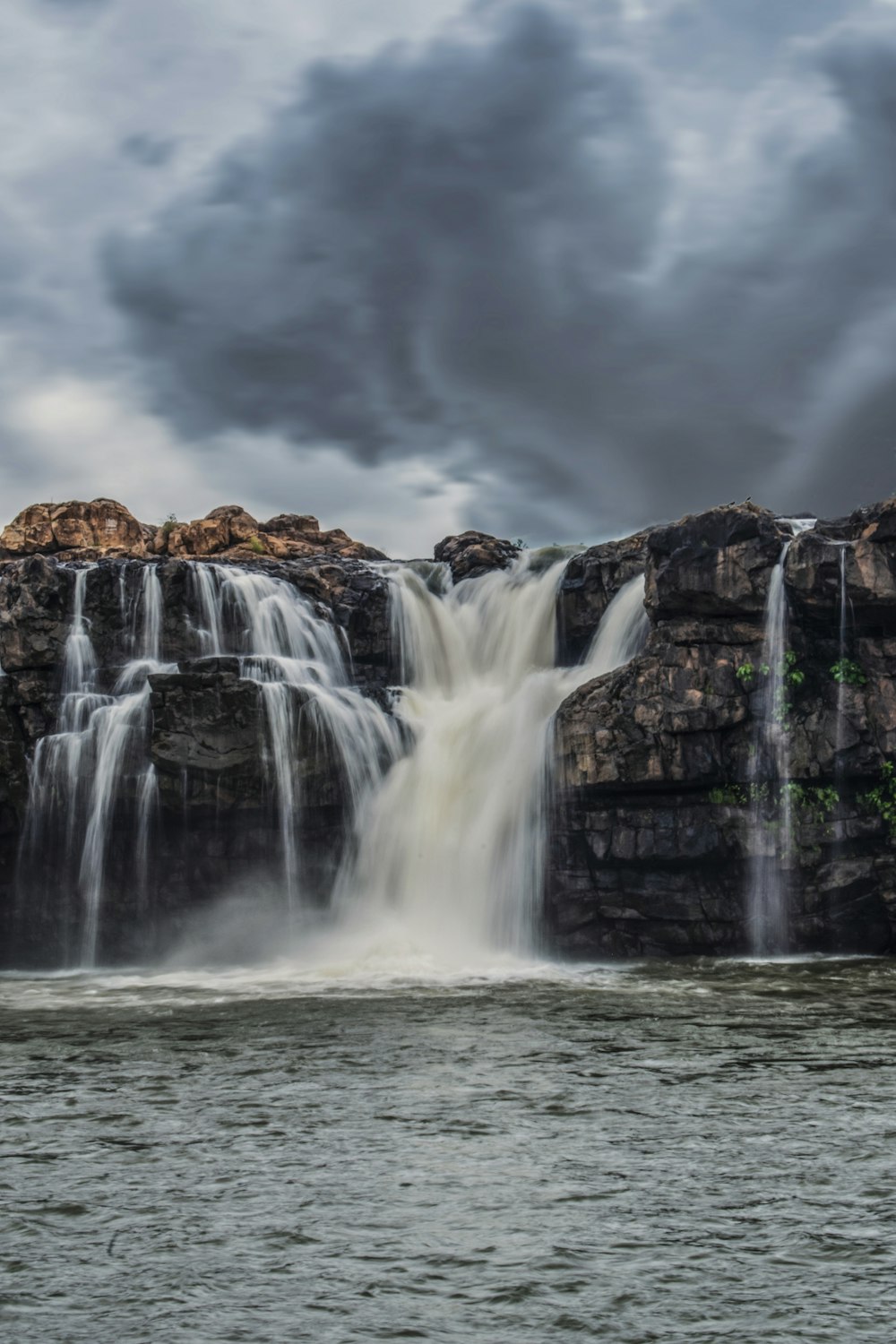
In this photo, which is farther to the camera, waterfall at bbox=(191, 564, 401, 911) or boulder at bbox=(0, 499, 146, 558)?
boulder at bbox=(0, 499, 146, 558)

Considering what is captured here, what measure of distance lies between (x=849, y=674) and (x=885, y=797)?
8.54 ft

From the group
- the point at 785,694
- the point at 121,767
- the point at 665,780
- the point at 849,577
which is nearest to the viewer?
the point at 849,577

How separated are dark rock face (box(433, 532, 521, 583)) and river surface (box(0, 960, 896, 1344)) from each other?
18.7 metres

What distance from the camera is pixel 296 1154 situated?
33.7 ft

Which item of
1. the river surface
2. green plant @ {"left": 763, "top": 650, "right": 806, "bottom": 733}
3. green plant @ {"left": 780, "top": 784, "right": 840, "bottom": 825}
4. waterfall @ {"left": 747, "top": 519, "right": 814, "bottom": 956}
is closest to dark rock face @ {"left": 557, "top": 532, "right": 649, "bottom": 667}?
waterfall @ {"left": 747, "top": 519, "right": 814, "bottom": 956}

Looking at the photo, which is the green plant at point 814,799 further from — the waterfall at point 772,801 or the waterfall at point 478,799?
the waterfall at point 478,799

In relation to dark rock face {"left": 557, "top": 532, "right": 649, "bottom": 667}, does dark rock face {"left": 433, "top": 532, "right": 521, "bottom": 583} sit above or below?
above

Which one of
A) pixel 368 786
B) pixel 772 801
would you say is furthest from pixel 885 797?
pixel 368 786

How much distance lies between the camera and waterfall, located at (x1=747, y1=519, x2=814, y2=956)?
83.6 feet

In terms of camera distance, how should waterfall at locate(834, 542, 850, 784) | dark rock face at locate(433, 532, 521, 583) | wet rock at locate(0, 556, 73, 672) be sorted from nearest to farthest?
waterfall at locate(834, 542, 850, 784) < wet rock at locate(0, 556, 73, 672) < dark rock face at locate(433, 532, 521, 583)

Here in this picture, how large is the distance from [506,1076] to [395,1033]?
10.3 feet

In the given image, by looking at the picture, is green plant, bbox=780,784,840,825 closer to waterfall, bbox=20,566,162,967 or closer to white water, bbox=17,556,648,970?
white water, bbox=17,556,648,970

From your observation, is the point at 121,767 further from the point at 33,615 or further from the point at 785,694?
the point at 785,694

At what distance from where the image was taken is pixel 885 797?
25.3 metres
